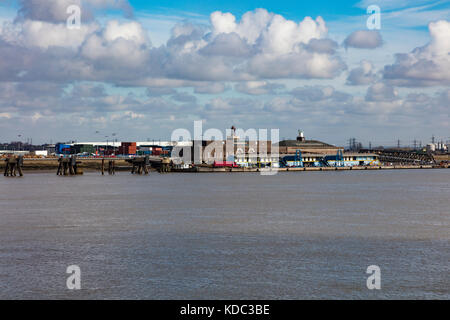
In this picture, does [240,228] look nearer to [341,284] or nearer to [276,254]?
[276,254]

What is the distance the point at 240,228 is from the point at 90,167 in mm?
152066

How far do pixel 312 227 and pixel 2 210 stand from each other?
30.2 meters

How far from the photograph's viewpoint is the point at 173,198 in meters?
71.4

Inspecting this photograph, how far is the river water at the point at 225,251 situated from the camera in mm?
24562

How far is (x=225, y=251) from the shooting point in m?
32.6

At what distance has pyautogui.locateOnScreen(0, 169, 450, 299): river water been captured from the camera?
967 inches
